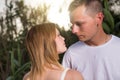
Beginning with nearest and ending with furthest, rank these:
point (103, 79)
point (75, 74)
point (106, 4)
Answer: point (75, 74)
point (103, 79)
point (106, 4)

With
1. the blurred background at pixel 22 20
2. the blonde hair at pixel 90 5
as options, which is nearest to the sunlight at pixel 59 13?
the blurred background at pixel 22 20

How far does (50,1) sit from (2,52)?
84 centimetres

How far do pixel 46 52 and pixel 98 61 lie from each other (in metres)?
0.59

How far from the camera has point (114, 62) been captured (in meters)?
2.48

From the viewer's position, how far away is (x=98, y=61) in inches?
98.5

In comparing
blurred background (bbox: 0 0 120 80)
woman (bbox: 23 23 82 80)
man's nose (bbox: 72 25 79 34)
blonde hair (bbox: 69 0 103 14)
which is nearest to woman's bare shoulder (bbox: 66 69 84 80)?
woman (bbox: 23 23 82 80)

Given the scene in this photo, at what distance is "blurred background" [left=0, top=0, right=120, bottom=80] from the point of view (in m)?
4.56

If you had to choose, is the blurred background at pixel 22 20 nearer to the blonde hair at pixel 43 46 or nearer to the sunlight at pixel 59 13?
the sunlight at pixel 59 13

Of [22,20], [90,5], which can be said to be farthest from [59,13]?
[90,5]

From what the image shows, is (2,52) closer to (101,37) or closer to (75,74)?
(101,37)

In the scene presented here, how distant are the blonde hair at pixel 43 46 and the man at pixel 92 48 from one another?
0.44 metres

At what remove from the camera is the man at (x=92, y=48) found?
8.03 feet

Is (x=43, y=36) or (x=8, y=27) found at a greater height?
(x=43, y=36)

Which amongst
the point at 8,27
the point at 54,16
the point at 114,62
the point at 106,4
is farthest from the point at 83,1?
the point at 8,27
